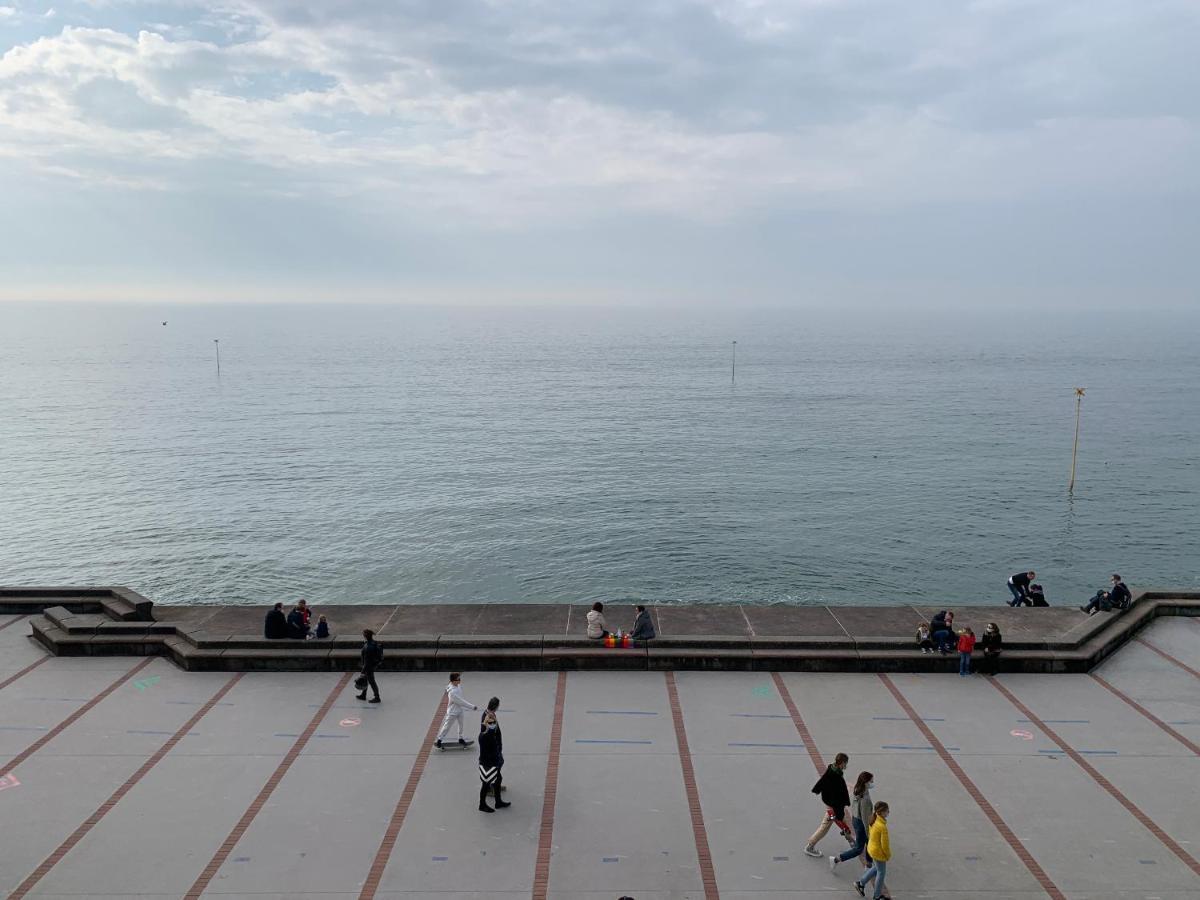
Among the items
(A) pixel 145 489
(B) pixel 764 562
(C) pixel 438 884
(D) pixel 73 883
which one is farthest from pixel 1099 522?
(A) pixel 145 489

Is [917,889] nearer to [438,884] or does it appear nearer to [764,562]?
[438,884]

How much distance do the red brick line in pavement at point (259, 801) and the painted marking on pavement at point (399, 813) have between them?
2.07m

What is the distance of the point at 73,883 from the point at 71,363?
590ft

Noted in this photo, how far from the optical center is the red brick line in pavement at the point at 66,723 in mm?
15047

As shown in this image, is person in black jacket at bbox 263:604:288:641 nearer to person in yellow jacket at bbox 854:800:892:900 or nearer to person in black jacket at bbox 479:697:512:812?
person in black jacket at bbox 479:697:512:812

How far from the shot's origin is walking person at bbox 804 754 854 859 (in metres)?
12.3

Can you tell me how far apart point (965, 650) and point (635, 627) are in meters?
6.87

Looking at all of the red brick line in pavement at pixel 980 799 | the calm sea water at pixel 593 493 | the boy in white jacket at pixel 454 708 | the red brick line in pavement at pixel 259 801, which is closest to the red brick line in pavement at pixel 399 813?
the boy in white jacket at pixel 454 708

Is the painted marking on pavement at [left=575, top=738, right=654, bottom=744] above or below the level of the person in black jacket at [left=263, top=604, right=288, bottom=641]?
below

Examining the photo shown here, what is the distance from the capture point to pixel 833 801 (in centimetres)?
1234

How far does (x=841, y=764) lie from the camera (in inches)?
481

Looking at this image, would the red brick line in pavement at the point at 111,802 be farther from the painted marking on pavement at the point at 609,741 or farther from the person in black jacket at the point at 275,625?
the painted marking on pavement at the point at 609,741

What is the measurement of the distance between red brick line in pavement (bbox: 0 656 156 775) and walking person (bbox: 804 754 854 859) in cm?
1296

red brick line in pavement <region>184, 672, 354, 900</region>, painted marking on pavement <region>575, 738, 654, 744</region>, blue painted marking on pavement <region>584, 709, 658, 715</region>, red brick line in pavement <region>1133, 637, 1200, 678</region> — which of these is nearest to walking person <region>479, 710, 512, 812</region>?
painted marking on pavement <region>575, 738, 654, 744</region>
